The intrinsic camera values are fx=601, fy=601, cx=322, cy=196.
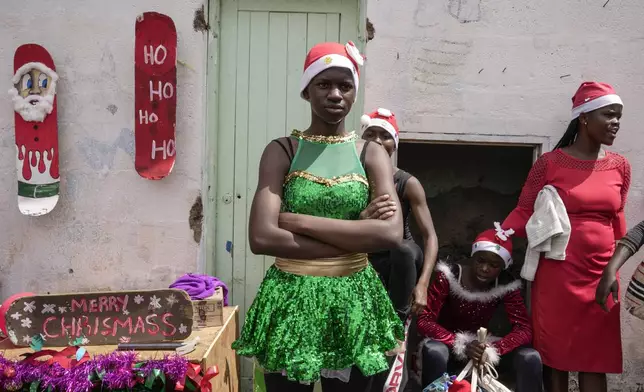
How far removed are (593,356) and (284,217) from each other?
93.0 inches

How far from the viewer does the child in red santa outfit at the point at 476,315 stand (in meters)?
3.55

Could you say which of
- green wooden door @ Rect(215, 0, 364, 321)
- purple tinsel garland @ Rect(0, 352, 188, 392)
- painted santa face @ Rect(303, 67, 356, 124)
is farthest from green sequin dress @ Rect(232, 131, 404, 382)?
green wooden door @ Rect(215, 0, 364, 321)

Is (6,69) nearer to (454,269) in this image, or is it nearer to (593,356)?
(454,269)

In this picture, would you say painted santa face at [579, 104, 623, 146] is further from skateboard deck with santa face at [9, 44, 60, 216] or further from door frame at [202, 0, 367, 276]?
skateboard deck with santa face at [9, 44, 60, 216]

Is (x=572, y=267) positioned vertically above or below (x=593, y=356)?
above

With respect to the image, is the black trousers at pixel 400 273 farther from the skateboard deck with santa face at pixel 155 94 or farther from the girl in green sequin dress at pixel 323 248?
the skateboard deck with santa face at pixel 155 94

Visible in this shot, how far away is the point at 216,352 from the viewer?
3.12 metres

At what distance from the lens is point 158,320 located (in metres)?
2.98

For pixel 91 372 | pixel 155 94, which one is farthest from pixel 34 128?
pixel 91 372

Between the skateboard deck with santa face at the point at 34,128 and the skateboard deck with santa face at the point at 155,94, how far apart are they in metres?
0.57

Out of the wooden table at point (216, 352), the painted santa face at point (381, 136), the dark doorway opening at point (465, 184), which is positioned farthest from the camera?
the dark doorway opening at point (465, 184)

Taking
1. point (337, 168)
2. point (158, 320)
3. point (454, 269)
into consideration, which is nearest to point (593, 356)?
point (454, 269)

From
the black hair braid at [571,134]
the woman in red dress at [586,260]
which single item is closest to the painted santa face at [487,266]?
the woman in red dress at [586,260]

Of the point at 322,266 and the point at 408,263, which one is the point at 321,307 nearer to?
the point at 322,266
